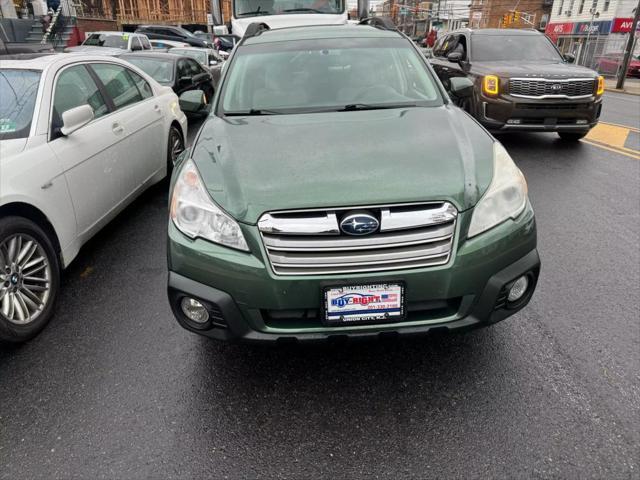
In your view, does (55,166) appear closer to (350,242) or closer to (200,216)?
(200,216)

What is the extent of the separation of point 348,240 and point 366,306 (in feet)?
1.03

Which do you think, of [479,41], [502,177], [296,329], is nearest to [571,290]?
[502,177]

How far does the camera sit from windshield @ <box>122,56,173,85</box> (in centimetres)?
895

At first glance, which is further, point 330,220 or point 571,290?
point 571,290

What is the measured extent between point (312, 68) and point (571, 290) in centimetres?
249

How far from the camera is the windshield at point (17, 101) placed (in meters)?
3.18

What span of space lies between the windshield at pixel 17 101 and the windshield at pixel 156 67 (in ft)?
18.2

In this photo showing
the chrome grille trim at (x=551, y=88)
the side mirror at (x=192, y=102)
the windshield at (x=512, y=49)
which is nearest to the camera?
the side mirror at (x=192, y=102)

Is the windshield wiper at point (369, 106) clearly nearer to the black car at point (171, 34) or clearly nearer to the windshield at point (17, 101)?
the windshield at point (17, 101)

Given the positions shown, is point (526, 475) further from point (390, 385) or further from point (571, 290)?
point (571, 290)

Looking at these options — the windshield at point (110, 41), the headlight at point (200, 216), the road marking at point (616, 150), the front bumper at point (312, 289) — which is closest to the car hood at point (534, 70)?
the road marking at point (616, 150)

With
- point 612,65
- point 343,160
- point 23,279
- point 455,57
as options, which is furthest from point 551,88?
point 612,65

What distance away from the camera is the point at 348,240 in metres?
2.19

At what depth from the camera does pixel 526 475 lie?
201 cm
